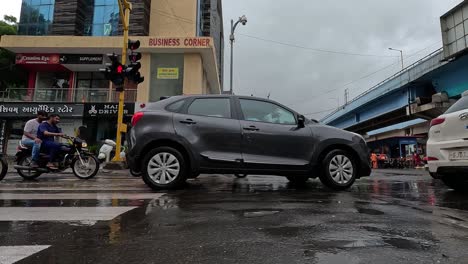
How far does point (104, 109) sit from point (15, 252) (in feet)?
82.4

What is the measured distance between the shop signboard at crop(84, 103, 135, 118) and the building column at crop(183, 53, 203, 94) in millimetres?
3892

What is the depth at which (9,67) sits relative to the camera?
3284cm

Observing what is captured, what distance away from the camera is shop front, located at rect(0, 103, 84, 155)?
26.9 meters

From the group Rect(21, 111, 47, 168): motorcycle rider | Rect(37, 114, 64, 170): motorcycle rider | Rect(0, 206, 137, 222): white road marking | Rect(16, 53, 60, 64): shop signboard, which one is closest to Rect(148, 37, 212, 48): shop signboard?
Rect(16, 53, 60, 64): shop signboard

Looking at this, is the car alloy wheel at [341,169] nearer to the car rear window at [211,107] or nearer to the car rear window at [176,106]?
the car rear window at [211,107]

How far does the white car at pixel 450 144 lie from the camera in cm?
623

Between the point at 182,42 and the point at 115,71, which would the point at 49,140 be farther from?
the point at 182,42

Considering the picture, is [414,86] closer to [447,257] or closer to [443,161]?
[443,161]

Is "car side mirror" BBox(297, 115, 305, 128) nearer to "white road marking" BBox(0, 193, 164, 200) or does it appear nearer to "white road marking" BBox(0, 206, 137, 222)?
"white road marking" BBox(0, 193, 164, 200)

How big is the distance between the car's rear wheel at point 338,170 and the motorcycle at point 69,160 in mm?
5955

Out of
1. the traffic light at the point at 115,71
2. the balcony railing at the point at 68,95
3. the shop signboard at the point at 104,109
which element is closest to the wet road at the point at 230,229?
the traffic light at the point at 115,71

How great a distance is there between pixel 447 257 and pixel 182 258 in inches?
72.2

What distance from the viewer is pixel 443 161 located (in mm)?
6504

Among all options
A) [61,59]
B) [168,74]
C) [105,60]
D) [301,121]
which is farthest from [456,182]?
[61,59]
